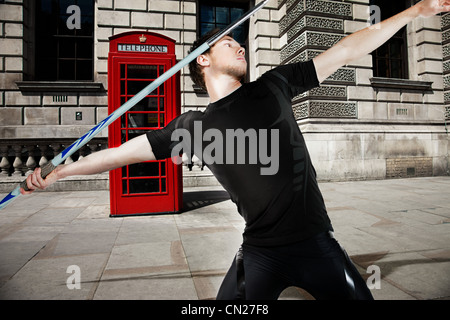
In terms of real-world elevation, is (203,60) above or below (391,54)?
below

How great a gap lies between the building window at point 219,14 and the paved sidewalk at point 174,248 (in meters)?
6.77

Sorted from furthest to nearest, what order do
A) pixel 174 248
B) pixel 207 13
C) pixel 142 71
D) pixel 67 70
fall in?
pixel 207 13 < pixel 67 70 < pixel 142 71 < pixel 174 248

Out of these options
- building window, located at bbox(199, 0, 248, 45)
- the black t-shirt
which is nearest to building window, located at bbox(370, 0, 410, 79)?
building window, located at bbox(199, 0, 248, 45)

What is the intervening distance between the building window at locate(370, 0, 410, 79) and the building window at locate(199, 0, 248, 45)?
4.51 metres

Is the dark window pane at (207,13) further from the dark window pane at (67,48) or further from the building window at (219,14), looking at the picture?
the dark window pane at (67,48)

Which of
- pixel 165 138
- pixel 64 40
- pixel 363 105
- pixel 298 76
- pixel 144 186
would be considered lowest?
pixel 144 186

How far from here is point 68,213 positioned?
15.7 ft

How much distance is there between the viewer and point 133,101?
4.33 feet

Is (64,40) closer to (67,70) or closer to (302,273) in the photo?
(67,70)

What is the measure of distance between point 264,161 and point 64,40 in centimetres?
996

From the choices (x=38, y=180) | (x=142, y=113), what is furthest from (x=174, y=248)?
(x=142, y=113)

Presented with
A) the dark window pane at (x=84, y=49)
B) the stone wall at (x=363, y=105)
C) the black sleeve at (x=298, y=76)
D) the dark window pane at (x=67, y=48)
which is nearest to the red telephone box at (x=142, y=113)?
the black sleeve at (x=298, y=76)

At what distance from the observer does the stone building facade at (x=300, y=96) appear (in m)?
7.96
